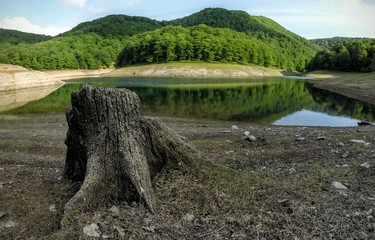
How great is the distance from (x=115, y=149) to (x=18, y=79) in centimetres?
6973

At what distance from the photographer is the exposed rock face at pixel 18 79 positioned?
210 ft

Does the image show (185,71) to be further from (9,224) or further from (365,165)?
(9,224)

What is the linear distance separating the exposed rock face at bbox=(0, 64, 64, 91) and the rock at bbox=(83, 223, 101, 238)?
213 feet

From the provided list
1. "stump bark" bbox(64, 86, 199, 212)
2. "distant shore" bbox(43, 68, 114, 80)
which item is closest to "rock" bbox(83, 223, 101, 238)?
"stump bark" bbox(64, 86, 199, 212)

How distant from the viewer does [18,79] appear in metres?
68.4

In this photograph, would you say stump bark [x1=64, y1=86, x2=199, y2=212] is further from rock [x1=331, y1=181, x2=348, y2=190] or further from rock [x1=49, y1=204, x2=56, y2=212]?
rock [x1=331, y1=181, x2=348, y2=190]

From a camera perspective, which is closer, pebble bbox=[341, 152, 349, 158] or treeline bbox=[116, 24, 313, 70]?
pebble bbox=[341, 152, 349, 158]

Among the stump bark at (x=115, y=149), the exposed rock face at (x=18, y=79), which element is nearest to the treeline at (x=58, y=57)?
the exposed rock face at (x=18, y=79)

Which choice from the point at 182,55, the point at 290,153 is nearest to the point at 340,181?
the point at 290,153

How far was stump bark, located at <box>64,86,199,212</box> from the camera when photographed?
740 cm

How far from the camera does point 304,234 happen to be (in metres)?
6.43

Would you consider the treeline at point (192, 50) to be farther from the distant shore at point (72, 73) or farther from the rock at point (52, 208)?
the rock at point (52, 208)

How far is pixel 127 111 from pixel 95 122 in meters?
0.84

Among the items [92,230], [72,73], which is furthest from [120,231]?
[72,73]
